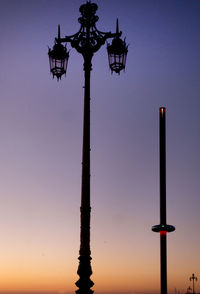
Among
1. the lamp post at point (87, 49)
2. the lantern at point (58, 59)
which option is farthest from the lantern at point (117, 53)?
the lantern at point (58, 59)

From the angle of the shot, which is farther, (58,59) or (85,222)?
(58,59)

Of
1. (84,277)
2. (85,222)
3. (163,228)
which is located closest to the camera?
(163,228)

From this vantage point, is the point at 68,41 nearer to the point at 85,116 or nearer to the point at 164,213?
the point at 85,116

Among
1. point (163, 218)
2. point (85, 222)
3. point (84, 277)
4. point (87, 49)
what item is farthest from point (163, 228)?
point (87, 49)

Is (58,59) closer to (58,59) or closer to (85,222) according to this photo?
(58,59)

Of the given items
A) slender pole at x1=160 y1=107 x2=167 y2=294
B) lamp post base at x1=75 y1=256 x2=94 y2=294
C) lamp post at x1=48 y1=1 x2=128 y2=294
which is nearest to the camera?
slender pole at x1=160 y1=107 x2=167 y2=294

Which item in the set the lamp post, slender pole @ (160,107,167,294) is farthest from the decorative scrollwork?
slender pole @ (160,107,167,294)

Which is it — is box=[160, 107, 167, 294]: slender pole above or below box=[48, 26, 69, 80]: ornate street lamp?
below

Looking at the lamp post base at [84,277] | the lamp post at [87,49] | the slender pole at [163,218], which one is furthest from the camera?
the lamp post at [87,49]

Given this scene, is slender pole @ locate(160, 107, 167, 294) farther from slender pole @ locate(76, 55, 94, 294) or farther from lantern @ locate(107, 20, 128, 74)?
lantern @ locate(107, 20, 128, 74)

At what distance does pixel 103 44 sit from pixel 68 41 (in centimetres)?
83

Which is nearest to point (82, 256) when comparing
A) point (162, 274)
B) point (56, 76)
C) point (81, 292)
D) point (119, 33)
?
point (81, 292)

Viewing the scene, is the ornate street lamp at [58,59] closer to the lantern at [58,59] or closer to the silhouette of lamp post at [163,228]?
the lantern at [58,59]

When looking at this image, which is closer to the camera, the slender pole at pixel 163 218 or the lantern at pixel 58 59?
the slender pole at pixel 163 218
